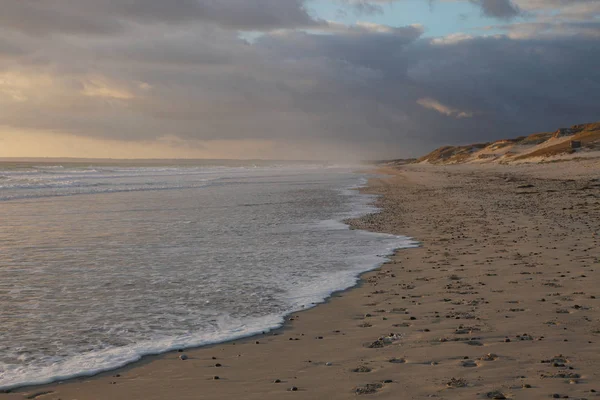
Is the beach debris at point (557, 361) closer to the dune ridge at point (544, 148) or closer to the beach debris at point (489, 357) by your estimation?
the beach debris at point (489, 357)

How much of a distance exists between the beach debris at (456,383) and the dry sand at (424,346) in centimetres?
2

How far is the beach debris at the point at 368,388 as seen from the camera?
486 centimetres

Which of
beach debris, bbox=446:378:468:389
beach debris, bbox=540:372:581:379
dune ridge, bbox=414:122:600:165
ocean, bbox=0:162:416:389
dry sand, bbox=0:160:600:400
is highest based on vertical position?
dune ridge, bbox=414:122:600:165

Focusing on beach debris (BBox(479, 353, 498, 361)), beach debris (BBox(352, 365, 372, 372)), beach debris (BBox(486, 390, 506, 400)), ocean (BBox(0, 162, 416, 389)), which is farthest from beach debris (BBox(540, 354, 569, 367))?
ocean (BBox(0, 162, 416, 389))

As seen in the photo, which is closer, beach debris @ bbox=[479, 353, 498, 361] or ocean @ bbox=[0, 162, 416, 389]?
beach debris @ bbox=[479, 353, 498, 361]

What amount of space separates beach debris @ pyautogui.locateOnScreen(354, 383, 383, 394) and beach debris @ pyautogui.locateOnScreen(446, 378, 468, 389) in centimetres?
66

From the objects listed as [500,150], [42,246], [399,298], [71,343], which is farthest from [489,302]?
[500,150]

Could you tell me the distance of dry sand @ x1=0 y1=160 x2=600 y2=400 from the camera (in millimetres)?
4977

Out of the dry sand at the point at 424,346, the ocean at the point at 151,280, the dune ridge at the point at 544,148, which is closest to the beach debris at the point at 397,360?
the dry sand at the point at 424,346

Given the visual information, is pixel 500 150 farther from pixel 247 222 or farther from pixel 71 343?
pixel 71 343

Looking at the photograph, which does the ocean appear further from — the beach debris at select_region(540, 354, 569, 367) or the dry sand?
the beach debris at select_region(540, 354, 569, 367)

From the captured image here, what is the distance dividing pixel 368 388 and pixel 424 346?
4.78 ft

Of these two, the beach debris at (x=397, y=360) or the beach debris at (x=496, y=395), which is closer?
the beach debris at (x=496, y=395)

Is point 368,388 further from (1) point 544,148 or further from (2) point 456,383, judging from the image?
(1) point 544,148
